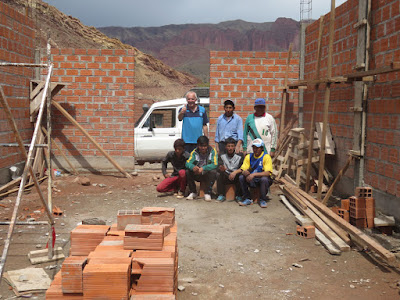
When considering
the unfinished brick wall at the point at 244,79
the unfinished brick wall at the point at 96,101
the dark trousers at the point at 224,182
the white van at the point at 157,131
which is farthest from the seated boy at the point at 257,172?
the unfinished brick wall at the point at 96,101

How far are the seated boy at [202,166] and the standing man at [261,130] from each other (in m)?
0.75

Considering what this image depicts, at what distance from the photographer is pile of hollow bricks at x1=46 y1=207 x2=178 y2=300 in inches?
117

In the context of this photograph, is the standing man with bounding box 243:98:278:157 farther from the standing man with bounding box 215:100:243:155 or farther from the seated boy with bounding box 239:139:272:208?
the seated boy with bounding box 239:139:272:208

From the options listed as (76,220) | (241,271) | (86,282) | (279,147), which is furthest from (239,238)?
(279,147)

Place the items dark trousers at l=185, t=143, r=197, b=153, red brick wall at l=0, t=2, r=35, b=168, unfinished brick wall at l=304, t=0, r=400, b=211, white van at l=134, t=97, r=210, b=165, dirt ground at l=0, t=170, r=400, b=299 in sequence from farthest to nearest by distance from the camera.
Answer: white van at l=134, t=97, r=210, b=165, dark trousers at l=185, t=143, r=197, b=153, red brick wall at l=0, t=2, r=35, b=168, unfinished brick wall at l=304, t=0, r=400, b=211, dirt ground at l=0, t=170, r=400, b=299

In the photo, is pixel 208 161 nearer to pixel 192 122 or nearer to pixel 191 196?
pixel 191 196

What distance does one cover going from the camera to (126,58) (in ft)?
30.9

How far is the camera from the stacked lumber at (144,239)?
11.0 feet

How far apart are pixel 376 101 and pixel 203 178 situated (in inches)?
123

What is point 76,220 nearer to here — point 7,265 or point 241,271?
point 7,265

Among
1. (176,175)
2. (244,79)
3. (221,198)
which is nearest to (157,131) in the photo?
(176,175)

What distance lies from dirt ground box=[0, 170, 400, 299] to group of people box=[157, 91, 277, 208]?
338 mm

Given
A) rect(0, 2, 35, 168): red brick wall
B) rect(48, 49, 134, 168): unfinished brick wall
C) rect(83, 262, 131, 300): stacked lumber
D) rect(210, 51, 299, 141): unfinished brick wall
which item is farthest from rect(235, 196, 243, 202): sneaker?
rect(83, 262, 131, 300): stacked lumber

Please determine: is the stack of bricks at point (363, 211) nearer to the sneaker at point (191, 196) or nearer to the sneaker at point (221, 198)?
the sneaker at point (221, 198)
